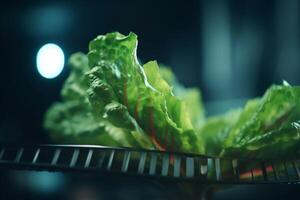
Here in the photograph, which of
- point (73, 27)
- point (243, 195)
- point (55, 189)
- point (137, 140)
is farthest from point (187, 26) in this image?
point (137, 140)

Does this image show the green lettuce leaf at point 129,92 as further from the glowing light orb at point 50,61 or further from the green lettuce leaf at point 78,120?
the glowing light orb at point 50,61

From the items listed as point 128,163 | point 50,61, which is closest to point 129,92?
point 128,163

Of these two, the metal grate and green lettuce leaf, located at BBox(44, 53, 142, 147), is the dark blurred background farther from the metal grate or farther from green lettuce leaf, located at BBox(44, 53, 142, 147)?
the metal grate

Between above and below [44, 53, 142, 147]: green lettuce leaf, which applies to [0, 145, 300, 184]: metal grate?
below

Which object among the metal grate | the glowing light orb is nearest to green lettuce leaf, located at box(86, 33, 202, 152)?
the metal grate

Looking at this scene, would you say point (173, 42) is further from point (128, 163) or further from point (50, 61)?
point (128, 163)
